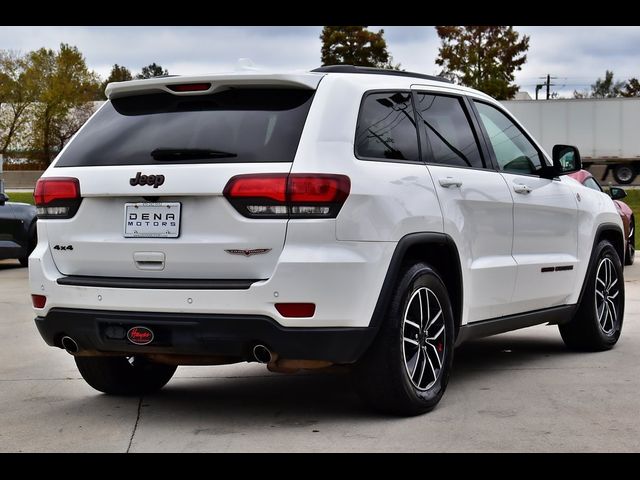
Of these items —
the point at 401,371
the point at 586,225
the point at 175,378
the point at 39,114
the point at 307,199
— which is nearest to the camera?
the point at 307,199

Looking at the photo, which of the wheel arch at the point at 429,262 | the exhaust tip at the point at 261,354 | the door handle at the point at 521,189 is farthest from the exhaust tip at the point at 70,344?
the door handle at the point at 521,189

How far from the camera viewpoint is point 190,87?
6.11 metres

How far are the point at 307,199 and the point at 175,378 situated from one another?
2.57 metres

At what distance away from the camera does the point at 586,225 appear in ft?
27.5

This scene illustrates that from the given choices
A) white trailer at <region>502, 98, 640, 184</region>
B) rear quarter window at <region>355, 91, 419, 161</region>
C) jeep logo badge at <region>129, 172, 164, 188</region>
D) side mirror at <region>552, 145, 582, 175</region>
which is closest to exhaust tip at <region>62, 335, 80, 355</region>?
jeep logo badge at <region>129, 172, 164, 188</region>

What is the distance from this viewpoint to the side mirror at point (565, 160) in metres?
8.07

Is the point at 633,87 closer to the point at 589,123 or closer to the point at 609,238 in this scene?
the point at 589,123

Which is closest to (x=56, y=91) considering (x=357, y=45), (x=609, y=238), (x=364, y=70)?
(x=357, y=45)

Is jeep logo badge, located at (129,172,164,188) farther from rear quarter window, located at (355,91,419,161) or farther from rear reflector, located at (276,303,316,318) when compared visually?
rear quarter window, located at (355,91,419,161)

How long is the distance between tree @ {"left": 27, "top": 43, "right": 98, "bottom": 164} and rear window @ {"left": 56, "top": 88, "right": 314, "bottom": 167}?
187ft

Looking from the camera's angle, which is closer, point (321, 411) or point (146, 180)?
point (146, 180)

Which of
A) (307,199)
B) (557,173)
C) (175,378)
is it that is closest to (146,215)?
(307,199)

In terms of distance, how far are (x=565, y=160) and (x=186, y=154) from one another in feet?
10.8
